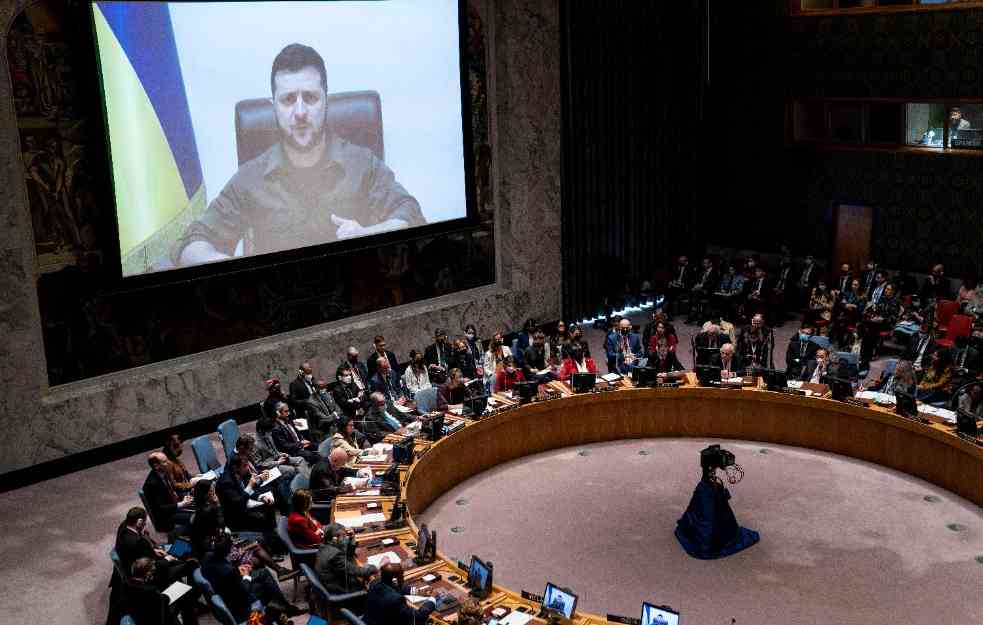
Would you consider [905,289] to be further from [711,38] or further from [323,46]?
[323,46]

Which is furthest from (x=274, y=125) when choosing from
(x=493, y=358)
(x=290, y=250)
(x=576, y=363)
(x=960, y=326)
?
(x=960, y=326)

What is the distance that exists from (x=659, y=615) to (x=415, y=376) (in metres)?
6.60

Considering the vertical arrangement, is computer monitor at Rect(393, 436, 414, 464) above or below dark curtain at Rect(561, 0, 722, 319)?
below

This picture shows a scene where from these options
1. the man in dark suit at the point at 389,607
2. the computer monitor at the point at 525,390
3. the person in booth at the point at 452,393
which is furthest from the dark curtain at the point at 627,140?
the man in dark suit at the point at 389,607

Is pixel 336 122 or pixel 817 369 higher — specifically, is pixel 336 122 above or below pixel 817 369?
above

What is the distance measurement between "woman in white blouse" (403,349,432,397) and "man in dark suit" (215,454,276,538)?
357 cm

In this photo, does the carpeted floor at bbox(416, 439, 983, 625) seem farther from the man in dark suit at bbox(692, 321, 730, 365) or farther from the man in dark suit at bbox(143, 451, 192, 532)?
the man in dark suit at bbox(143, 451, 192, 532)

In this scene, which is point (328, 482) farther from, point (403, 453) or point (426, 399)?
point (426, 399)

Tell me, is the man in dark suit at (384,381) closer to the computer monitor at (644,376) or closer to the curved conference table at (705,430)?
the curved conference table at (705,430)

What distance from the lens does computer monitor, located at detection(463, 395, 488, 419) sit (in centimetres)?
1169

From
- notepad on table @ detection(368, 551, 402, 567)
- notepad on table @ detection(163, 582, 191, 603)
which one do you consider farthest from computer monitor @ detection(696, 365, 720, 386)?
notepad on table @ detection(163, 582, 191, 603)

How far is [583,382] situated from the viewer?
41.3 feet

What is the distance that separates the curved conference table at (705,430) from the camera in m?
11.1

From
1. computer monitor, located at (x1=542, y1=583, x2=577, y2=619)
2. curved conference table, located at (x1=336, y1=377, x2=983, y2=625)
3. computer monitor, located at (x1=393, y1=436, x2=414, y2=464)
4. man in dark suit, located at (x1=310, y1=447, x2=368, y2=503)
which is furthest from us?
curved conference table, located at (x1=336, y1=377, x2=983, y2=625)
